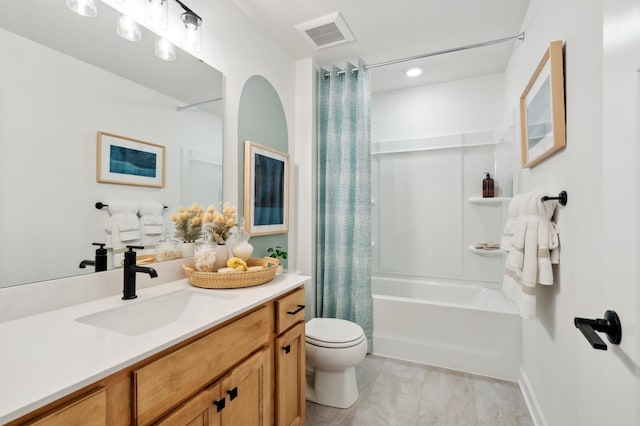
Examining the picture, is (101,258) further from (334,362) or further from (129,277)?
(334,362)

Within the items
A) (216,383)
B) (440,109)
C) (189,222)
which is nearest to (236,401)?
(216,383)

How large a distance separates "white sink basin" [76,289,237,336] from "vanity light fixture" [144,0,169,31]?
4.09ft

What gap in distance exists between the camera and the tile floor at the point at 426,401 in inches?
69.1

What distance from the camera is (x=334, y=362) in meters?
1.82

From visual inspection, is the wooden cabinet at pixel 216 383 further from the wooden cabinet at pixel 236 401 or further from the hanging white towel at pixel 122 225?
the hanging white towel at pixel 122 225

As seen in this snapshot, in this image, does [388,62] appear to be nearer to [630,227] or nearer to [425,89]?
[425,89]

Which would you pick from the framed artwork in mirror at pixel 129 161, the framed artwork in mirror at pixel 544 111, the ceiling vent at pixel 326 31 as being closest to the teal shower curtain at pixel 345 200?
the ceiling vent at pixel 326 31

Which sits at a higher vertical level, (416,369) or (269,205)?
(269,205)

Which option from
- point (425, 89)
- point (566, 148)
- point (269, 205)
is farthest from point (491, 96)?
point (269, 205)

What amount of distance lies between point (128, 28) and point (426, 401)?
2.59 m

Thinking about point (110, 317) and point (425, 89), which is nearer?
point (110, 317)

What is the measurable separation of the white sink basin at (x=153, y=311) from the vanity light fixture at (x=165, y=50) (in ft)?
3.69

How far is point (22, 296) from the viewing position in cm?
98

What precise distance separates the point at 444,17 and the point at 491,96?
1.24m
